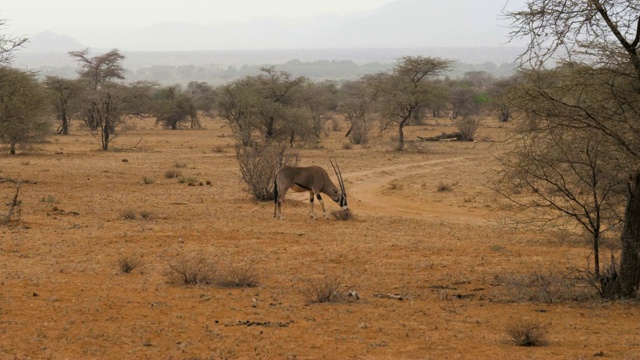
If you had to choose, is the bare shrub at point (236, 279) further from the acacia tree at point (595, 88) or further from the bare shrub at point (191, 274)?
the acacia tree at point (595, 88)

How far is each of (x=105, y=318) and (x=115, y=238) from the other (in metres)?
5.72

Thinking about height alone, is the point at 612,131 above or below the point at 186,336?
above

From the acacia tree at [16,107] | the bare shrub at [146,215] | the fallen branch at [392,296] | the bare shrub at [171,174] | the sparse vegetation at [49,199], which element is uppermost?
the acacia tree at [16,107]

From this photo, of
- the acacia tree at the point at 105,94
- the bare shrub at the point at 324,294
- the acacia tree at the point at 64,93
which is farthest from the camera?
the acacia tree at the point at 64,93

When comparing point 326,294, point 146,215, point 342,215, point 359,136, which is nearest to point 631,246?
point 326,294

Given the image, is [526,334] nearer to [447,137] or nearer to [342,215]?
[342,215]

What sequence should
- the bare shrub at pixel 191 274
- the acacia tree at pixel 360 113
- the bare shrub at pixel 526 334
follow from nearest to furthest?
the bare shrub at pixel 526 334
the bare shrub at pixel 191 274
the acacia tree at pixel 360 113

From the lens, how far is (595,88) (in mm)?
8922

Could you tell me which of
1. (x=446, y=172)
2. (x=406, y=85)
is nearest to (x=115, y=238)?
(x=446, y=172)

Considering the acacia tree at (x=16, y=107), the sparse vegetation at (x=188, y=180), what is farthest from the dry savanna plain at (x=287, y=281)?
the acacia tree at (x=16, y=107)

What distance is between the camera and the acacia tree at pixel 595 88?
863 centimetres

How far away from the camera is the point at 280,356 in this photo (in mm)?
6793

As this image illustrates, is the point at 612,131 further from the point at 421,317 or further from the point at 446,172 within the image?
the point at 446,172

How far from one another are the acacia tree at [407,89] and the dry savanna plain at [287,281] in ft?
57.6
